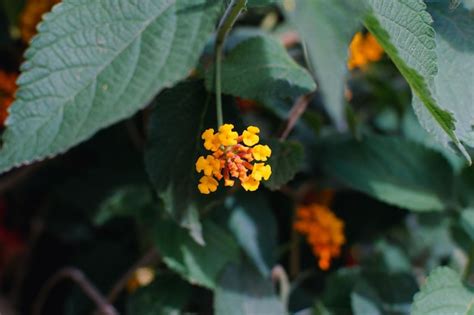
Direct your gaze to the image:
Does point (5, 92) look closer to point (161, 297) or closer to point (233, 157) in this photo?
point (161, 297)

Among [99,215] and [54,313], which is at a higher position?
[99,215]

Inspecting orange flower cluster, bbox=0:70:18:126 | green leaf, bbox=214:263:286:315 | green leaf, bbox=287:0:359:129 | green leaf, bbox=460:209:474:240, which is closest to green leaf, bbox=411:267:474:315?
green leaf, bbox=460:209:474:240

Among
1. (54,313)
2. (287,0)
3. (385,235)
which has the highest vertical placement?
(287,0)

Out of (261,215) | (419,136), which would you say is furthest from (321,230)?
(419,136)

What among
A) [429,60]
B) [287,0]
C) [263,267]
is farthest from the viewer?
[263,267]

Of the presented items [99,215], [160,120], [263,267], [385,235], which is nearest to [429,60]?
[160,120]

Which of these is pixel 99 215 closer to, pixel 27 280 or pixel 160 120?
pixel 160 120

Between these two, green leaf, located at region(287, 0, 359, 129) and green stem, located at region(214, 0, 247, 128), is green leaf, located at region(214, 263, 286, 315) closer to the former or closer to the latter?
green stem, located at region(214, 0, 247, 128)
